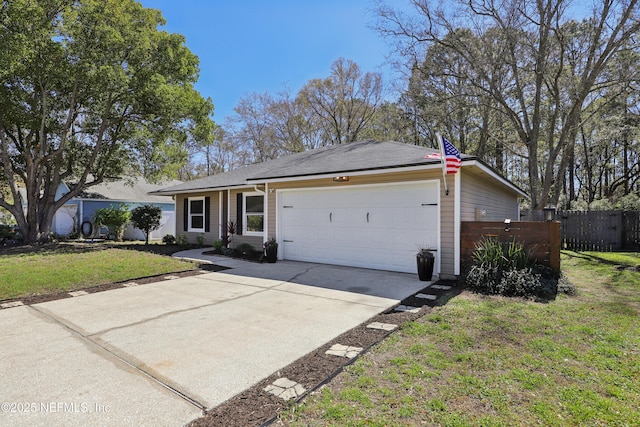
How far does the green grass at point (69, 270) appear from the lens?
19.9 ft

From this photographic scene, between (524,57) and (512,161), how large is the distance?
Result: 1409 cm

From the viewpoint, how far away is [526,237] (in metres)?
6.27

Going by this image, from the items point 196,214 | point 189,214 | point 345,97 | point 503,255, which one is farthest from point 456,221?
point 345,97

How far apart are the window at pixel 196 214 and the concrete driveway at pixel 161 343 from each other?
23.2 ft

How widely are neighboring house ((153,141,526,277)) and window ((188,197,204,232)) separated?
2588mm

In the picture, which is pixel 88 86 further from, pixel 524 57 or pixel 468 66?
pixel 524 57

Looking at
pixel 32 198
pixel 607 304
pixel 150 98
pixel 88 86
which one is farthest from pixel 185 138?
pixel 607 304

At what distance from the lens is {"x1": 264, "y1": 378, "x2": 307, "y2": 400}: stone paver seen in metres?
2.59

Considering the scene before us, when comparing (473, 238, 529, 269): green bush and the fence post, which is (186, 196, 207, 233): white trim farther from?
the fence post

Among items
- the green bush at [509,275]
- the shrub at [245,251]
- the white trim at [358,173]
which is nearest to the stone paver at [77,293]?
the shrub at [245,251]

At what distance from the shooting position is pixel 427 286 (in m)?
6.25

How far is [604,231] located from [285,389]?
49.8 ft

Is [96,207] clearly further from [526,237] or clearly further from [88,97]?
[526,237]

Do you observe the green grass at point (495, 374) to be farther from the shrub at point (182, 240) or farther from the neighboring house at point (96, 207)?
the neighboring house at point (96, 207)
